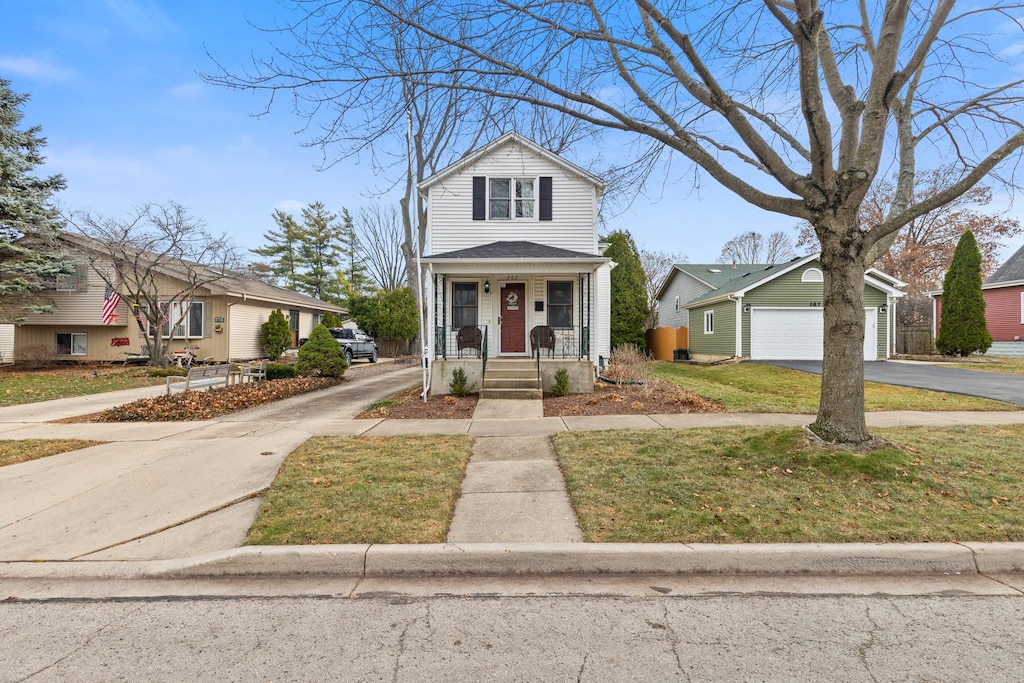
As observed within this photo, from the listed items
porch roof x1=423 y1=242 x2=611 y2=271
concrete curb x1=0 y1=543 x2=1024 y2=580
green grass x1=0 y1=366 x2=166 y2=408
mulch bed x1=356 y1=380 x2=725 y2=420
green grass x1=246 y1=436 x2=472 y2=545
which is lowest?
concrete curb x1=0 y1=543 x2=1024 y2=580

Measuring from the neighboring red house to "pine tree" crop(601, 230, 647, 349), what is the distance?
1663cm

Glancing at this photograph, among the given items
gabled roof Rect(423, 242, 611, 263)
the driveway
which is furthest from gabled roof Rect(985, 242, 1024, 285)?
gabled roof Rect(423, 242, 611, 263)

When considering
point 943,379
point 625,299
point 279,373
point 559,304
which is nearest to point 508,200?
point 559,304

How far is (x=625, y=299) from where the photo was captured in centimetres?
2052

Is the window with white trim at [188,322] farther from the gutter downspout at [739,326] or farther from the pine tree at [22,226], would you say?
the gutter downspout at [739,326]

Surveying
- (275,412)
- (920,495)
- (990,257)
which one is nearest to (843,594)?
(920,495)

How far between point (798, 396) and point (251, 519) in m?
11.6

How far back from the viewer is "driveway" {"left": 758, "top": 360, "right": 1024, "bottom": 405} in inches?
413

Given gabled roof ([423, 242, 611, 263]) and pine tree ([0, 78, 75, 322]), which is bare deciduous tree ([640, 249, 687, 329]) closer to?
gabled roof ([423, 242, 611, 263])

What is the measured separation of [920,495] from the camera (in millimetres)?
4266

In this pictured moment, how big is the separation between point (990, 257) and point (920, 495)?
123ft

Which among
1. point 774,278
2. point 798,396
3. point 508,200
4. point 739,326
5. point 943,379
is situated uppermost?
point 508,200

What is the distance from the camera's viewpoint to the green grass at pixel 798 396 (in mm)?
8930

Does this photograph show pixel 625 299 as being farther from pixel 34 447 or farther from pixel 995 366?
pixel 34 447
